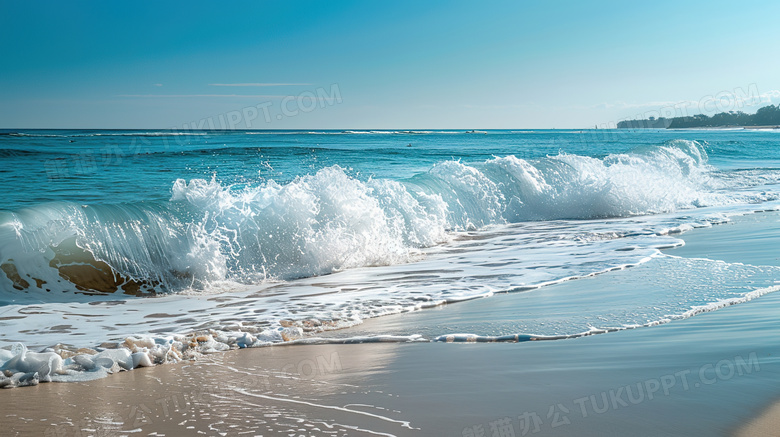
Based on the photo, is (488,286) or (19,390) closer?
(19,390)

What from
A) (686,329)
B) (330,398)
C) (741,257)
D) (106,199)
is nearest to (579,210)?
(741,257)

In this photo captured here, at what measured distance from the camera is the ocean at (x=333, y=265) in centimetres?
444

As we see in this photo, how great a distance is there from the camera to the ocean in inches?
175

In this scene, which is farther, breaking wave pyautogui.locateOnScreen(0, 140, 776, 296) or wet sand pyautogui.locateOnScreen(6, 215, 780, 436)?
breaking wave pyautogui.locateOnScreen(0, 140, 776, 296)

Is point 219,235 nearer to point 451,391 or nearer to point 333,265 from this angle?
point 333,265

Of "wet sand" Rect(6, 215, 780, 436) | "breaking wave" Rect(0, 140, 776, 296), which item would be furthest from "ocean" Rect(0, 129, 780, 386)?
"wet sand" Rect(6, 215, 780, 436)

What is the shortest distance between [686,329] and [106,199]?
11.3m

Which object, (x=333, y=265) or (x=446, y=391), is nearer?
(x=446, y=391)

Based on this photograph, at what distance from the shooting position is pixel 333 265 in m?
7.83

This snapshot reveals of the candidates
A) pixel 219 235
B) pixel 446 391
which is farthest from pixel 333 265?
pixel 446 391

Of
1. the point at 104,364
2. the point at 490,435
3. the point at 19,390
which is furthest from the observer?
the point at 104,364

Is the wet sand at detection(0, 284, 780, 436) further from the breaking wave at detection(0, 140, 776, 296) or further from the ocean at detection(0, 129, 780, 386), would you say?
the breaking wave at detection(0, 140, 776, 296)

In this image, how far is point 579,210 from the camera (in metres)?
13.5

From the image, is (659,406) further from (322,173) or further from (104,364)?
(322,173)
